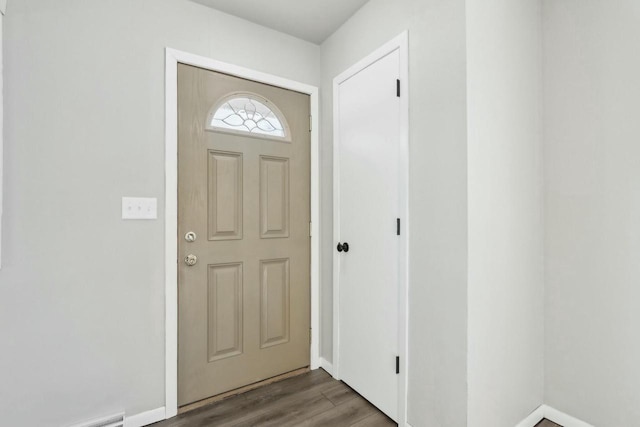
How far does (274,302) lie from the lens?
7.08 ft

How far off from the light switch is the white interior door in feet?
3.73

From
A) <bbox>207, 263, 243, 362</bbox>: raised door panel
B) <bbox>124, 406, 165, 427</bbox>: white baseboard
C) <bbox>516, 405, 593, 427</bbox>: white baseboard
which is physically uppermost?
<bbox>207, 263, 243, 362</bbox>: raised door panel

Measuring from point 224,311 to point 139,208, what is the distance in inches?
31.8

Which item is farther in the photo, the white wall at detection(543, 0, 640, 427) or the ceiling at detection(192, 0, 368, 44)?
the ceiling at detection(192, 0, 368, 44)

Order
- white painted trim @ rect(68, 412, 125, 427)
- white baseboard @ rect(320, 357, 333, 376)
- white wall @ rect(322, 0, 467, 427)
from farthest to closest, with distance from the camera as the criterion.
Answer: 1. white baseboard @ rect(320, 357, 333, 376)
2. white painted trim @ rect(68, 412, 125, 427)
3. white wall @ rect(322, 0, 467, 427)

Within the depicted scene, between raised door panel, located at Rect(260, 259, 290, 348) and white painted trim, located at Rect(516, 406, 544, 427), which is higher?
raised door panel, located at Rect(260, 259, 290, 348)

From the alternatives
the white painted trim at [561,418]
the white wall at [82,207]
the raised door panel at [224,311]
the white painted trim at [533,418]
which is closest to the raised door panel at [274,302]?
the raised door panel at [224,311]

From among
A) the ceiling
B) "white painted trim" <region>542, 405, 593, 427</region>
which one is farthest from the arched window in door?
"white painted trim" <region>542, 405, 593, 427</region>

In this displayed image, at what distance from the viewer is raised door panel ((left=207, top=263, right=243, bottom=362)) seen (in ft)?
6.33

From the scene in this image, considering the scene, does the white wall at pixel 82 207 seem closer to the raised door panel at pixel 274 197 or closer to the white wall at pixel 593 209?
the raised door panel at pixel 274 197

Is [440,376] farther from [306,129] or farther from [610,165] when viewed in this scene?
[306,129]

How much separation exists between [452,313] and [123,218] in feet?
5.69

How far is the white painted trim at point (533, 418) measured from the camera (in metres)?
1.59

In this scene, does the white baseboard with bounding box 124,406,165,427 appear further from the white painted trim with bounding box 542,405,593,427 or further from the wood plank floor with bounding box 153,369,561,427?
the white painted trim with bounding box 542,405,593,427
